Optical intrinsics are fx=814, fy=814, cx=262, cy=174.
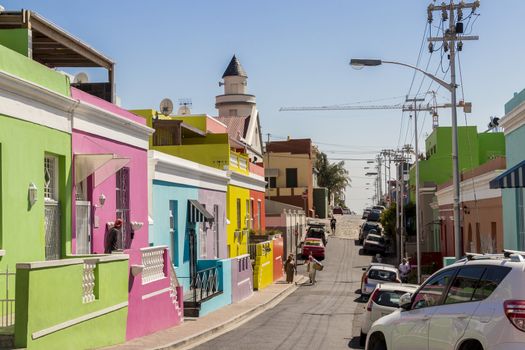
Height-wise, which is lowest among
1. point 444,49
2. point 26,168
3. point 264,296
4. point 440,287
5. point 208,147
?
point 264,296

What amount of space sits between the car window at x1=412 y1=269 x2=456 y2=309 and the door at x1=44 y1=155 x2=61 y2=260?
8.73m

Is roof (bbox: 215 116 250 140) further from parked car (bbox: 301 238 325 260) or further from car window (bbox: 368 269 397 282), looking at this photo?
car window (bbox: 368 269 397 282)

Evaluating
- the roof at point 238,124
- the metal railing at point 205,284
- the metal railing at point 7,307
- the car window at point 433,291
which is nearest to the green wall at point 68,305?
the metal railing at point 7,307

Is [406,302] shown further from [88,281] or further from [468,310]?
[88,281]

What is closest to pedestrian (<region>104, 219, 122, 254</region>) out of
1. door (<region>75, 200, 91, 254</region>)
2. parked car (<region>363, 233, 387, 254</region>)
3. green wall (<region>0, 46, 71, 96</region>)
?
door (<region>75, 200, 91, 254</region>)

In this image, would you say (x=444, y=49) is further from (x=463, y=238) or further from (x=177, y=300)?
(x=463, y=238)

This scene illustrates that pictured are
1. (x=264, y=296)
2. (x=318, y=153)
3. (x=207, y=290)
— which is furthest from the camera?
(x=318, y=153)

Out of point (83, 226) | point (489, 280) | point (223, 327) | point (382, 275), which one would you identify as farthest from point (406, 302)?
point (382, 275)

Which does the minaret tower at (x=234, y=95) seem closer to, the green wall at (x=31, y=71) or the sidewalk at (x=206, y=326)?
the sidewalk at (x=206, y=326)

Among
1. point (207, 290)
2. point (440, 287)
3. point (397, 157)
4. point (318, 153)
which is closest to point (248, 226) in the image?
point (207, 290)

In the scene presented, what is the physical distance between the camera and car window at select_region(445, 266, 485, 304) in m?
8.93

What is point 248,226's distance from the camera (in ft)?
140

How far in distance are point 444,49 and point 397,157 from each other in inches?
2096

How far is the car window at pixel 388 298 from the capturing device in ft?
64.9
